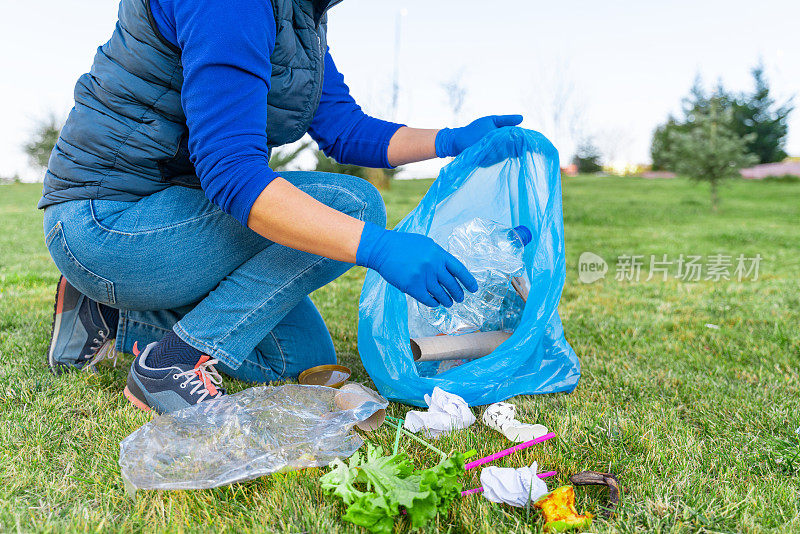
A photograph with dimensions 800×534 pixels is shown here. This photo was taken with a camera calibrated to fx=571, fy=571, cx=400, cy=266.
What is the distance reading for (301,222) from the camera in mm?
1201

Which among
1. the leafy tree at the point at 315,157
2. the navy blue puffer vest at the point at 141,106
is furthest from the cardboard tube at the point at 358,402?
the leafy tree at the point at 315,157

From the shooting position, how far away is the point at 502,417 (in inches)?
57.1

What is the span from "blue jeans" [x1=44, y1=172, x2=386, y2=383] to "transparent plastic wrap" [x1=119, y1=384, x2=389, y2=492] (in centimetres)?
19

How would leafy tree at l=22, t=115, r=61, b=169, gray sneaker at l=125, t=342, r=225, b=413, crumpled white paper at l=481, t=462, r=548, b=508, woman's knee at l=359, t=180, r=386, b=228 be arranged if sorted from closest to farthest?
crumpled white paper at l=481, t=462, r=548, b=508, gray sneaker at l=125, t=342, r=225, b=413, woman's knee at l=359, t=180, r=386, b=228, leafy tree at l=22, t=115, r=61, b=169

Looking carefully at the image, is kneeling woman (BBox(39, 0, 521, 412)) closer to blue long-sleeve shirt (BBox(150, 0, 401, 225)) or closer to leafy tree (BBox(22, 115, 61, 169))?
blue long-sleeve shirt (BBox(150, 0, 401, 225))

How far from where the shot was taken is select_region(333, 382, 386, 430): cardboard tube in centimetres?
143

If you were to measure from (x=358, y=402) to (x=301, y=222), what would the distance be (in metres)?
0.53

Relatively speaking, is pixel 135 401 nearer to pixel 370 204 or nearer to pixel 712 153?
pixel 370 204

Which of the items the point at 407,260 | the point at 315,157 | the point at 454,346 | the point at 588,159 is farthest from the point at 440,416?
the point at 588,159

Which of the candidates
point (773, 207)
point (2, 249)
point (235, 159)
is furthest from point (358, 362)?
point (773, 207)

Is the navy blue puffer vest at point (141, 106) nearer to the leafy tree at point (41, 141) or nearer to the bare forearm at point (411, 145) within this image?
the bare forearm at point (411, 145)

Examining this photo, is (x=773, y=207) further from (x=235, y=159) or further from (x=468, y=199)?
(x=235, y=159)

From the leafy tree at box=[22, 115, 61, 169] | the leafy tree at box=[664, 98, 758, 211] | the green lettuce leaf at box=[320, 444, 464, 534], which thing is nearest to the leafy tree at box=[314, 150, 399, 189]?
the green lettuce leaf at box=[320, 444, 464, 534]

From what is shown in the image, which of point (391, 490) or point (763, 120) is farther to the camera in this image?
point (763, 120)
